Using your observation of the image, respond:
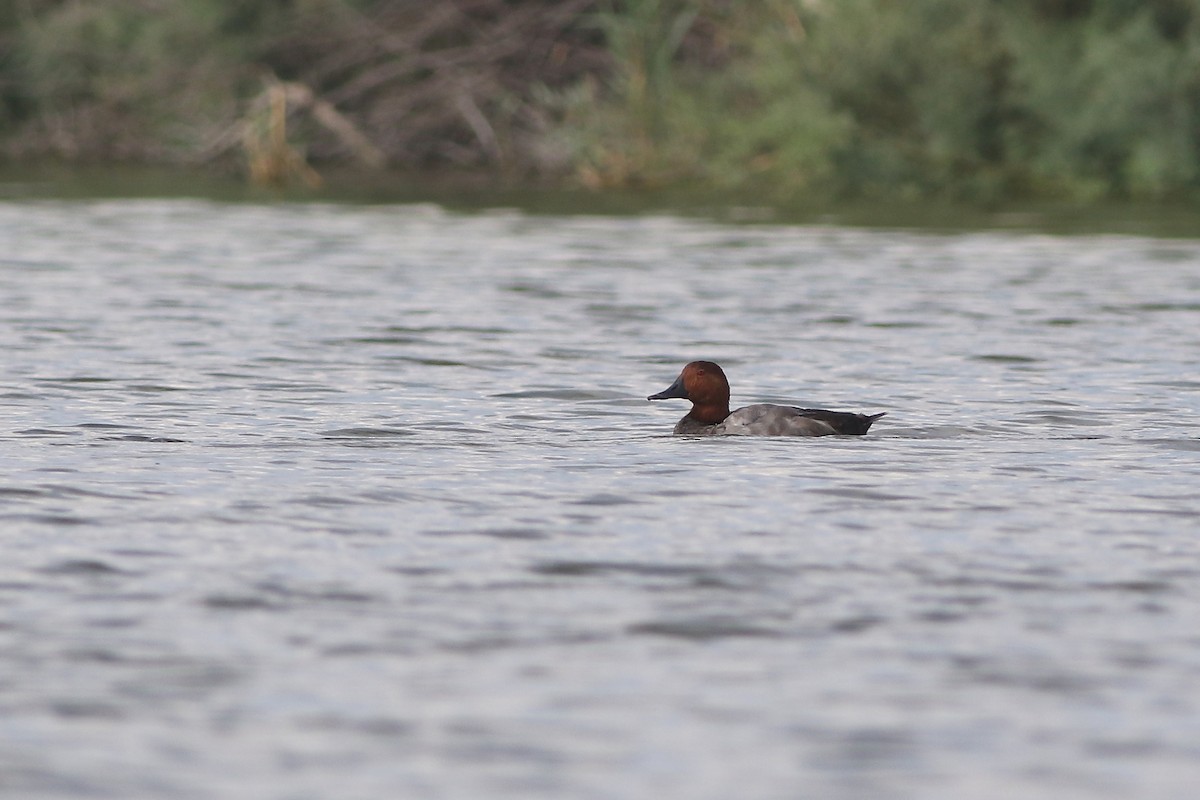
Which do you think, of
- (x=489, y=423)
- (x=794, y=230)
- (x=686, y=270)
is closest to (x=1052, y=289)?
(x=686, y=270)

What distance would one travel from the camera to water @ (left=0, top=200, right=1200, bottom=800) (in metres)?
5.93

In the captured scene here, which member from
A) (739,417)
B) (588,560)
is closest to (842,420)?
(739,417)

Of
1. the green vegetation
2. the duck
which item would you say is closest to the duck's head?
the duck

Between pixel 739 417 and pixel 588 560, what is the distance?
3365 millimetres

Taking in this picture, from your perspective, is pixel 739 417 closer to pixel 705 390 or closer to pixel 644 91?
pixel 705 390

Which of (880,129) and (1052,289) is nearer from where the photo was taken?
(1052,289)

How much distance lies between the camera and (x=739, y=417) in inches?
453

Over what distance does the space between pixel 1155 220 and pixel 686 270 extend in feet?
25.0

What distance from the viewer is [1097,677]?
663cm

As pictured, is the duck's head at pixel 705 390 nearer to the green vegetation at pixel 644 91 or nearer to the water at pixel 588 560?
the water at pixel 588 560

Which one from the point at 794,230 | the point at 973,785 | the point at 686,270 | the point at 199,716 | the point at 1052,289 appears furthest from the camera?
Result: the point at 794,230

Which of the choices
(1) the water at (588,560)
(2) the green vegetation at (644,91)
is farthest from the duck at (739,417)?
(2) the green vegetation at (644,91)

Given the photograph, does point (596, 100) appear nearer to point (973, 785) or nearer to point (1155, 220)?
point (1155, 220)

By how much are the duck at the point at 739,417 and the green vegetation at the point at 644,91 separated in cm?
1771
